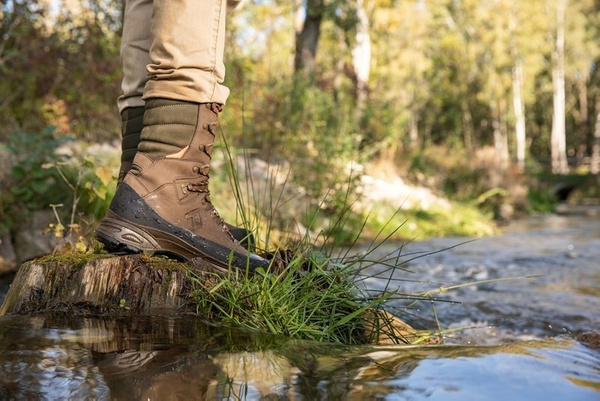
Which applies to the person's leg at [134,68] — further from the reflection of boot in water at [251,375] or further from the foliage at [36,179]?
→ the foliage at [36,179]

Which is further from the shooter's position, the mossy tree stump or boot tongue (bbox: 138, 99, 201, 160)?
boot tongue (bbox: 138, 99, 201, 160)

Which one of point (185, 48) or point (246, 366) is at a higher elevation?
point (185, 48)

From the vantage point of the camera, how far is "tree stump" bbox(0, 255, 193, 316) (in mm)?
2184

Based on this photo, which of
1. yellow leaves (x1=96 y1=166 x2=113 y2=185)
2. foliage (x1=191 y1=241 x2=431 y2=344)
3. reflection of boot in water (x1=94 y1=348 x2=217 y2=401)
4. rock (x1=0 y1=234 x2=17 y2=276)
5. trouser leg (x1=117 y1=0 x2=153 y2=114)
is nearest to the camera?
reflection of boot in water (x1=94 y1=348 x2=217 y2=401)

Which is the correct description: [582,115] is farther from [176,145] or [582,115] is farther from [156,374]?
[156,374]

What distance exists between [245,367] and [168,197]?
846mm

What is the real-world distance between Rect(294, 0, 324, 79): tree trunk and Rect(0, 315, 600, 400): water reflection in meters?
12.4

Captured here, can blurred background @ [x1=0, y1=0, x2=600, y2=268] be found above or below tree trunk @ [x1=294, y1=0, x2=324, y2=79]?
below

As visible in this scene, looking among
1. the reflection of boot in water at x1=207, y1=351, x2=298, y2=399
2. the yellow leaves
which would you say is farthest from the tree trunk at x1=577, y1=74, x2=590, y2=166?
the reflection of boot in water at x1=207, y1=351, x2=298, y2=399

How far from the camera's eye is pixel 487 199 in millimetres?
15641

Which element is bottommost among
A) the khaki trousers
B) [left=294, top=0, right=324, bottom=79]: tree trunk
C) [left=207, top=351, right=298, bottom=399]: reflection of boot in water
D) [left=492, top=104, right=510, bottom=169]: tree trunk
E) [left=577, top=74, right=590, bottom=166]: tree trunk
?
[left=207, top=351, right=298, bottom=399]: reflection of boot in water

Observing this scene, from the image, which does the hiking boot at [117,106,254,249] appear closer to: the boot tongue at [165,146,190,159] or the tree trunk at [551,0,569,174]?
the boot tongue at [165,146,190,159]

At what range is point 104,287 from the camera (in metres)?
2.19

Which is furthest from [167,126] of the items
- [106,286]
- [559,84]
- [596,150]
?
[596,150]
